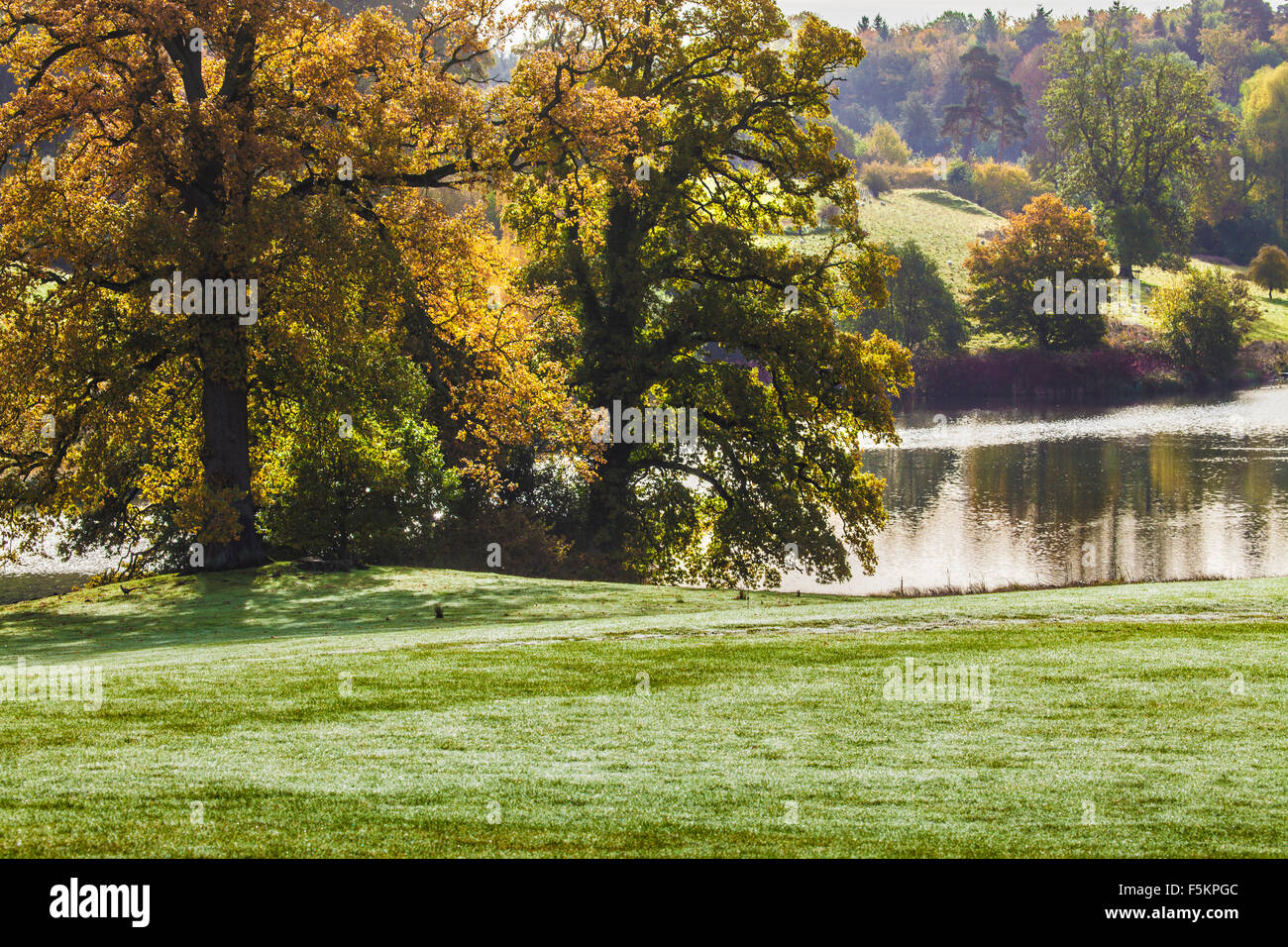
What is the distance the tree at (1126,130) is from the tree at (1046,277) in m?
21.1

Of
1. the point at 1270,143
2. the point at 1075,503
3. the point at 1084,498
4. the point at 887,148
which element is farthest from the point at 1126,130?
the point at 1075,503

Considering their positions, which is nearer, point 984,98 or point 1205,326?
point 1205,326

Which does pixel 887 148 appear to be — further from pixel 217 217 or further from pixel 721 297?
pixel 217 217

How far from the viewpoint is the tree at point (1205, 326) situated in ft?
290

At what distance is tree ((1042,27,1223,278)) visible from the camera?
4377 inches

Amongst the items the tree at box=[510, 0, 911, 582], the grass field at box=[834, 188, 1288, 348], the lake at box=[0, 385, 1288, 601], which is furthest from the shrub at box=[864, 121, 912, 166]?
the tree at box=[510, 0, 911, 582]

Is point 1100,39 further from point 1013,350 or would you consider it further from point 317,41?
point 317,41

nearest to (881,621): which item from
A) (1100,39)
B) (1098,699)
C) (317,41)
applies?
(1098,699)

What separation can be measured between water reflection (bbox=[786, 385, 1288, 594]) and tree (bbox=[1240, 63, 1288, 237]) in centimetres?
7544

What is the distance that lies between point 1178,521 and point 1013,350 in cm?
5044

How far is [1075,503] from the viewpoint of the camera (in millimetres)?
46750

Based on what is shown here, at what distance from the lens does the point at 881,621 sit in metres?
20.0

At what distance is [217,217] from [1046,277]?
7460 cm

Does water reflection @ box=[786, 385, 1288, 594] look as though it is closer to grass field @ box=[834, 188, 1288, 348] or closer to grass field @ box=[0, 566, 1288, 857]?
grass field @ box=[0, 566, 1288, 857]
